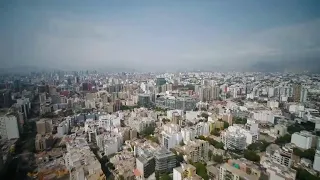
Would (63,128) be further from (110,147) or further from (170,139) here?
(170,139)

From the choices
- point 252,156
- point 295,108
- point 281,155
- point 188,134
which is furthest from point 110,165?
point 295,108

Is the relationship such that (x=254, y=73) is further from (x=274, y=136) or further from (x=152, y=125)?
(x=152, y=125)

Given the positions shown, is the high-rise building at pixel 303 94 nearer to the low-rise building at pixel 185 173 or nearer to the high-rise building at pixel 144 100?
the low-rise building at pixel 185 173

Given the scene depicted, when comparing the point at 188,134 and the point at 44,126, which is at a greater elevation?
the point at 44,126

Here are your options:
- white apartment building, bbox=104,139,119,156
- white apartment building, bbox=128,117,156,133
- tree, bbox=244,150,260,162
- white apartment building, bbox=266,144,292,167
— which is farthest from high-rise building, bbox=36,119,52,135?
white apartment building, bbox=266,144,292,167

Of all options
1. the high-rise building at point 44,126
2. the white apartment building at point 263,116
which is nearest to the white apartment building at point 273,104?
the white apartment building at point 263,116

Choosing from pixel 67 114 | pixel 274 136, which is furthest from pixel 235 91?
pixel 67 114

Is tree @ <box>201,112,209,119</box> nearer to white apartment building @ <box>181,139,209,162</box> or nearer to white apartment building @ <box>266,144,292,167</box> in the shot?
white apartment building @ <box>181,139,209,162</box>
